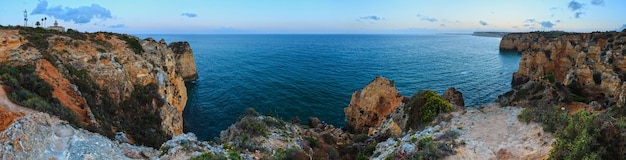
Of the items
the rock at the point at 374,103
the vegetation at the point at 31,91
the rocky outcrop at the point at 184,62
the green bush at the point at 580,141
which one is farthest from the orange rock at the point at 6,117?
the rocky outcrop at the point at 184,62

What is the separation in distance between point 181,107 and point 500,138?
133 ft

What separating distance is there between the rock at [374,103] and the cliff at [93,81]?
841 inches

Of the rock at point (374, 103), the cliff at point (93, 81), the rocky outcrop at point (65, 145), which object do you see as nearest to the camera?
the rocky outcrop at point (65, 145)

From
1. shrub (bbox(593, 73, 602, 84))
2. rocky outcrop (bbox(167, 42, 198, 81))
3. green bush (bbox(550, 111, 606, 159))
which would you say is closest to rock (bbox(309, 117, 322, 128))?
green bush (bbox(550, 111, 606, 159))

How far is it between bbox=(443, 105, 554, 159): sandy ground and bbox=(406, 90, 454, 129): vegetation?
3112 millimetres

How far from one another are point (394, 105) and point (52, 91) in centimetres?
3361

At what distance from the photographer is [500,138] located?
62.9ft

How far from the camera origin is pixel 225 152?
19266mm

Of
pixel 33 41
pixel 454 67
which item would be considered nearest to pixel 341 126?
pixel 33 41

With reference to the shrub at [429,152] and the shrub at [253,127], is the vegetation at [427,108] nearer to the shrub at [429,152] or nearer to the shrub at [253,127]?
the shrub at [429,152]

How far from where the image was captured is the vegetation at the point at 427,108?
27.2 metres

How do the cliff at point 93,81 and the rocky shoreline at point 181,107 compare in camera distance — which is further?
the cliff at point 93,81

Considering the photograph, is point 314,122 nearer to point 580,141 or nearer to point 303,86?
point 303,86

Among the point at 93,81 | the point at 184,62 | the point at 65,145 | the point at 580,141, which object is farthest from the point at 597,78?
the point at 184,62
